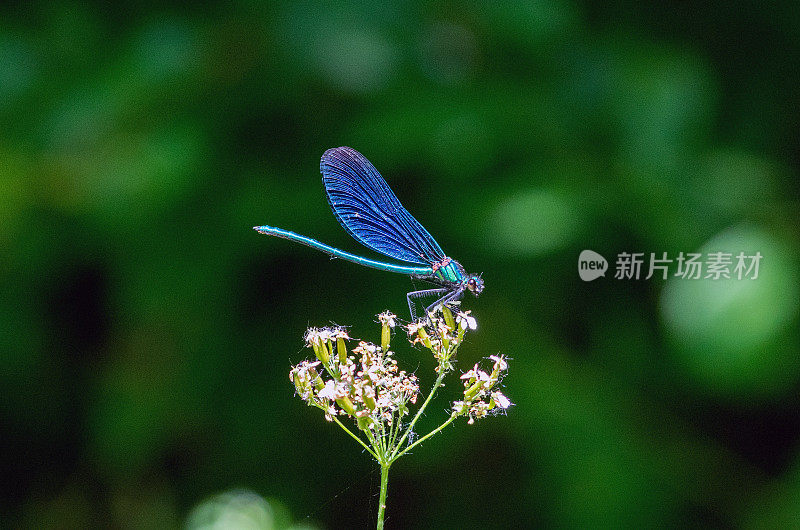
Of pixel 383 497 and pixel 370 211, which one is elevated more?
pixel 370 211

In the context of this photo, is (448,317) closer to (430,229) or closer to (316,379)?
(316,379)

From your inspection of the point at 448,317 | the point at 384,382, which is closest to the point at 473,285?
the point at 448,317

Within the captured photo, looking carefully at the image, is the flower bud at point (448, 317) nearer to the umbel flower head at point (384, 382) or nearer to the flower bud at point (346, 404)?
the umbel flower head at point (384, 382)

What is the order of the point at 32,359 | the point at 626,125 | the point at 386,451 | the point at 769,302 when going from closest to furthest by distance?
the point at 386,451 → the point at 769,302 → the point at 626,125 → the point at 32,359

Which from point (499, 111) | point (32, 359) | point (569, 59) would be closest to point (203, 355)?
point (32, 359)

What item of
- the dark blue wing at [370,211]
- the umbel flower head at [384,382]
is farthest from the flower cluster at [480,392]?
the dark blue wing at [370,211]

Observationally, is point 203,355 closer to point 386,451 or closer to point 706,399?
point 386,451
